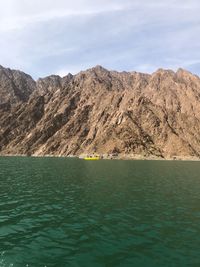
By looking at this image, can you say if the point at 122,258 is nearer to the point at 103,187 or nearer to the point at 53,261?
the point at 53,261

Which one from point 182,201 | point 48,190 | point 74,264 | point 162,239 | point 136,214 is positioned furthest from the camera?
point 48,190

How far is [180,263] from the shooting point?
21.1 metres

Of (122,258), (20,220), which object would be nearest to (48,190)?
(20,220)

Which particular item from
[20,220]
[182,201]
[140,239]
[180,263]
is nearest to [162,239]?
[140,239]

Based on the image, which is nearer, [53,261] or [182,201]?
[53,261]

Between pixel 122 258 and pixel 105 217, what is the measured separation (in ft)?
35.5

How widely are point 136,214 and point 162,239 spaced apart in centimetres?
820

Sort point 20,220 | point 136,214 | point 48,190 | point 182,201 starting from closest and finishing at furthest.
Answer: point 20,220 → point 136,214 → point 182,201 → point 48,190

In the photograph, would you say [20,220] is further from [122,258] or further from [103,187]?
[103,187]

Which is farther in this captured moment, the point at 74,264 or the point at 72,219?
the point at 72,219

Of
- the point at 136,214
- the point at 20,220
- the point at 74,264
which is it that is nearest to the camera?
the point at 74,264

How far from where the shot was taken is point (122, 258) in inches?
859

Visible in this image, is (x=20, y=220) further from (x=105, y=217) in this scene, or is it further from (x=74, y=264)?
(x=74, y=264)

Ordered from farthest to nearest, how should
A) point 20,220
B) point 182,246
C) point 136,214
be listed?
point 136,214, point 20,220, point 182,246
